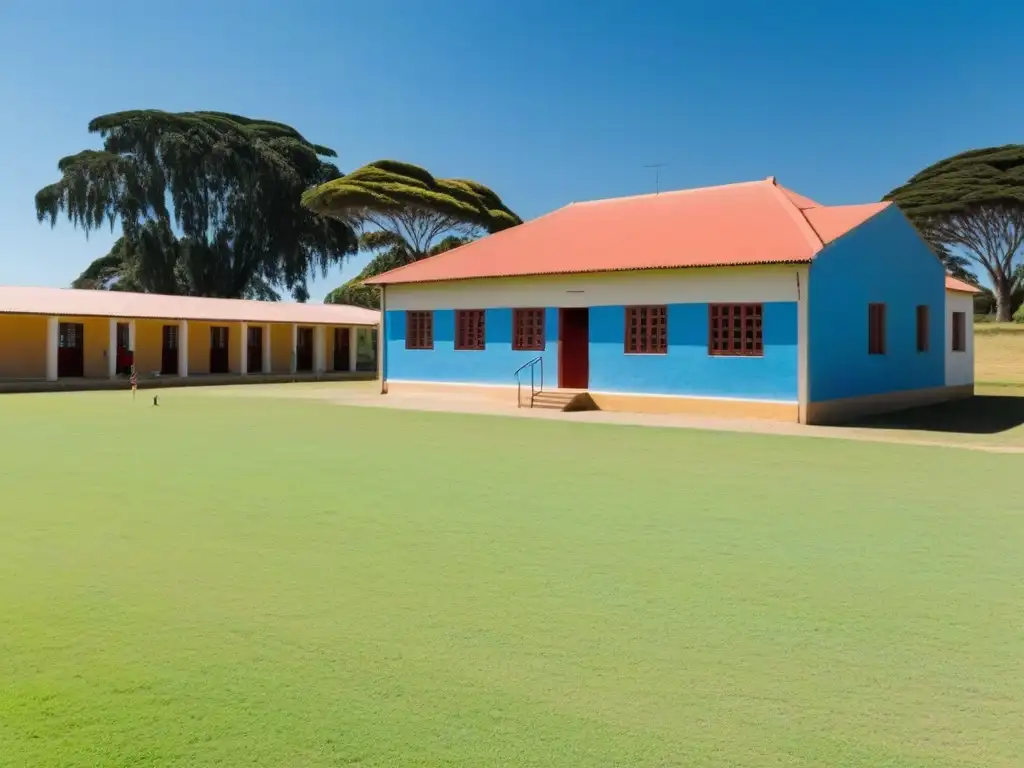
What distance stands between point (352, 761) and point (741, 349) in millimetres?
17396

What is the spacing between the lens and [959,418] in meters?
19.5

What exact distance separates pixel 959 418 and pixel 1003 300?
1507 inches

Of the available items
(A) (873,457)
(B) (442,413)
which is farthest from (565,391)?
(A) (873,457)

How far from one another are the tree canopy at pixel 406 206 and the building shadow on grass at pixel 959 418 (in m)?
28.9

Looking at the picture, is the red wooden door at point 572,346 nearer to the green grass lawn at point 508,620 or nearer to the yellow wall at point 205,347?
the green grass lawn at point 508,620

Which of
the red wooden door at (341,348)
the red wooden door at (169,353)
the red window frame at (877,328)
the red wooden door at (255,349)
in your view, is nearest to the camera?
the red window frame at (877,328)

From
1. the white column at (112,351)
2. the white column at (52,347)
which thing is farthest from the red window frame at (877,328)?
the white column at (52,347)

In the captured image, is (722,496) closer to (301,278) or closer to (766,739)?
(766,739)

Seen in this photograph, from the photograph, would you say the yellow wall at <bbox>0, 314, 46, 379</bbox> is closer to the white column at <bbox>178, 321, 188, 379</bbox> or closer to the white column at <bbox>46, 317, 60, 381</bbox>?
the white column at <bbox>46, 317, 60, 381</bbox>

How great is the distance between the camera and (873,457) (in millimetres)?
12734

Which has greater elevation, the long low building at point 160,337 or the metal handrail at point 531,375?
the long low building at point 160,337


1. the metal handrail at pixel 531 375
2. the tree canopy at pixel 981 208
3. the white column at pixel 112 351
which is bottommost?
the metal handrail at pixel 531 375

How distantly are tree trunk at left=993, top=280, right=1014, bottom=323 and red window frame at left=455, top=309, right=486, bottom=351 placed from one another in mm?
39473

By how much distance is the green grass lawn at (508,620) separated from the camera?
3576mm
